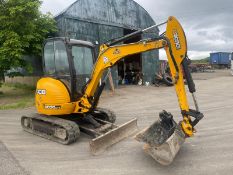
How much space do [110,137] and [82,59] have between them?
2.38 meters

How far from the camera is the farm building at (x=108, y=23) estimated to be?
1781 cm

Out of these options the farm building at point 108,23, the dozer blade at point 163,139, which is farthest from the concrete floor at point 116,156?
the farm building at point 108,23

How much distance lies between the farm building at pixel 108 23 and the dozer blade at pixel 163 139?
33.5 feet

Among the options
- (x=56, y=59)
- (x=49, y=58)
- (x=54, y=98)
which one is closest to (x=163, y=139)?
(x=54, y=98)

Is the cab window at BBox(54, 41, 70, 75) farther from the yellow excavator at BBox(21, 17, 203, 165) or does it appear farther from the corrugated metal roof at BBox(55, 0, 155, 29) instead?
the corrugated metal roof at BBox(55, 0, 155, 29)

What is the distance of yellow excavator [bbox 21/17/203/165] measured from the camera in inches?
241

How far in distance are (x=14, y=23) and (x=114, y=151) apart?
39.5 ft

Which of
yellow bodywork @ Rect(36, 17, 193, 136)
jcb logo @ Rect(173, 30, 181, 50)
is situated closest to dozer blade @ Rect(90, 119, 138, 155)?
yellow bodywork @ Rect(36, 17, 193, 136)

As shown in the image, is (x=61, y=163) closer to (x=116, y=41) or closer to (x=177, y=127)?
(x=177, y=127)

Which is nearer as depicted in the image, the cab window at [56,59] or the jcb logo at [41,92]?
the cab window at [56,59]

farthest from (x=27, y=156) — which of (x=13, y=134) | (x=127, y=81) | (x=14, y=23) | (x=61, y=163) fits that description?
(x=127, y=81)

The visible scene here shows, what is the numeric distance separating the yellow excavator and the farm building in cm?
853

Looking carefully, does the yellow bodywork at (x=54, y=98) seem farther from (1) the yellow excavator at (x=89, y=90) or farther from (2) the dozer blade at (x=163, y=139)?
(2) the dozer blade at (x=163, y=139)

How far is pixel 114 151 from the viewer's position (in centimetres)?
684
